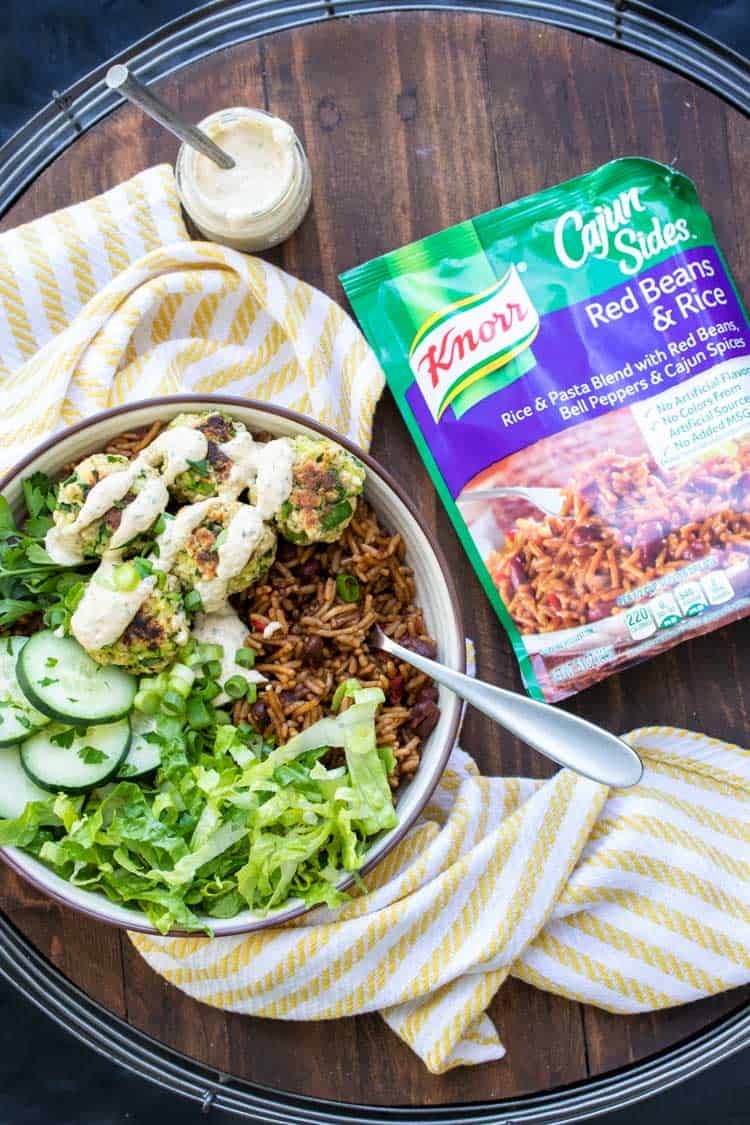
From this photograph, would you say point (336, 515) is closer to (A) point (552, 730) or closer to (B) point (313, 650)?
(B) point (313, 650)

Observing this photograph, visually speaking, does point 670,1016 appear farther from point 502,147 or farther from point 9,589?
point 502,147

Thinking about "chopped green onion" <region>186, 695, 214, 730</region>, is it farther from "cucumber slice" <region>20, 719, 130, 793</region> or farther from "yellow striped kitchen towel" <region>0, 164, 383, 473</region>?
"yellow striped kitchen towel" <region>0, 164, 383, 473</region>

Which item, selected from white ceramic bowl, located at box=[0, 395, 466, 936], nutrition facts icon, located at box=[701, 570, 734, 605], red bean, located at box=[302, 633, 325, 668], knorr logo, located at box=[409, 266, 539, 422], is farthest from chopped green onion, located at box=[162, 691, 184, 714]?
nutrition facts icon, located at box=[701, 570, 734, 605]

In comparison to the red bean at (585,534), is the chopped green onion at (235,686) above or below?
below

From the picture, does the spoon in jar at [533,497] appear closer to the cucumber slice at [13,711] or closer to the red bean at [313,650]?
the red bean at [313,650]

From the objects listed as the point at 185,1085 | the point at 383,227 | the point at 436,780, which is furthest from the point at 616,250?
the point at 185,1085

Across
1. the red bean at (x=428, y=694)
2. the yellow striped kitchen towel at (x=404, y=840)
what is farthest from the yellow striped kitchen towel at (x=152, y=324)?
the red bean at (x=428, y=694)
